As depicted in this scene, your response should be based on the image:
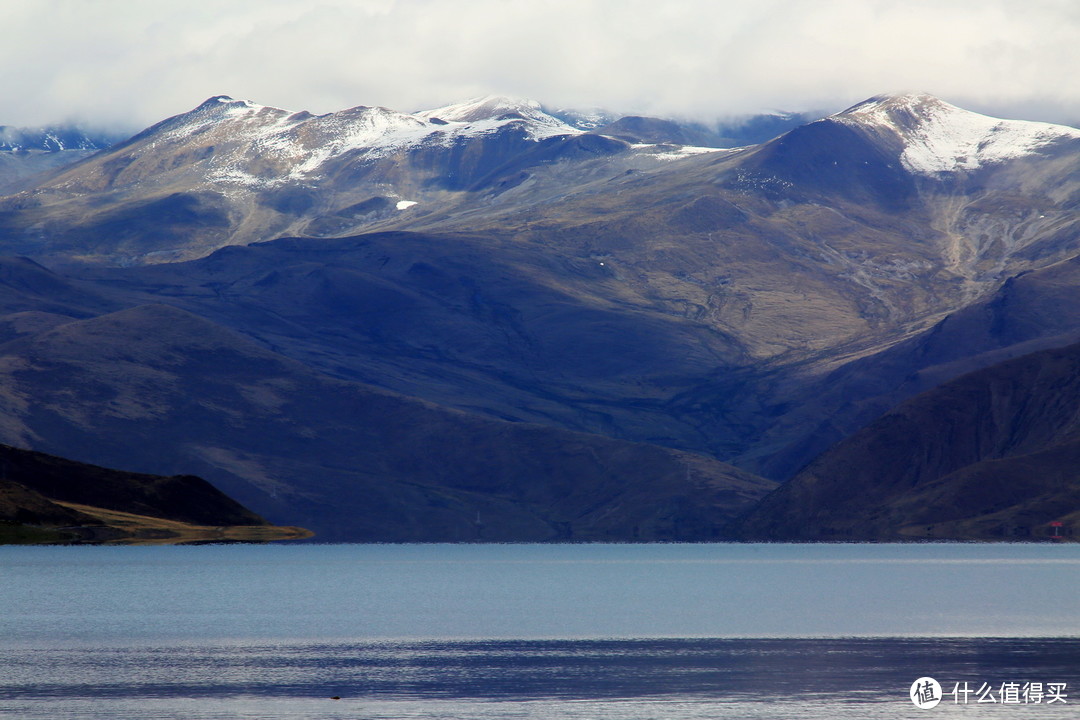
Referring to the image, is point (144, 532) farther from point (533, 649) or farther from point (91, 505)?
point (533, 649)

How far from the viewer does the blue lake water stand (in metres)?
62.9

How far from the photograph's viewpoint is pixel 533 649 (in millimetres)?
84812

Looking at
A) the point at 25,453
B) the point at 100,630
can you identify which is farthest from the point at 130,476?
the point at 100,630

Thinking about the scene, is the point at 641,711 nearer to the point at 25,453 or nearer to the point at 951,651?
the point at 951,651

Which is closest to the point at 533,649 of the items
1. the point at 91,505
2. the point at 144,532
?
the point at 144,532

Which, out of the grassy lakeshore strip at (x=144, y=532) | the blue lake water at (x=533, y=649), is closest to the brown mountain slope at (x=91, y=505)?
the grassy lakeshore strip at (x=144, y=532)

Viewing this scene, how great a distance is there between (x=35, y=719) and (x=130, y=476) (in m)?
141

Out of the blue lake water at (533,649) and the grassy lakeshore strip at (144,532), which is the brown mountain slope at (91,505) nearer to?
the grassy lakeshore strip at (144,532)

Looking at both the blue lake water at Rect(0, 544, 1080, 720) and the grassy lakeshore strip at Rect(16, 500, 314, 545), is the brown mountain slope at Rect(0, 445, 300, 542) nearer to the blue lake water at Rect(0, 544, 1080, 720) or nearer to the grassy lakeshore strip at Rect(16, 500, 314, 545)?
the grassy lakeshore strip at Rect(16, 500, 314, 545)

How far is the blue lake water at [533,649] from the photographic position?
6288 centimetres

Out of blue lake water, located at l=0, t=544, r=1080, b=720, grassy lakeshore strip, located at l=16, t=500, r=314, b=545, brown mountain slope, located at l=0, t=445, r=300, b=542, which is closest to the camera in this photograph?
blue lake water, located at l=0, t=544, r=1080, b=720

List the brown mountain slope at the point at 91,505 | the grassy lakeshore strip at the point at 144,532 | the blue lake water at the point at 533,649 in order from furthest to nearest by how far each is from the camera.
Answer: the grassy lakeshore strip at the point at 144,532, the brown mountain slope at the point at 91,505, the blue lake water at the point at 533,649

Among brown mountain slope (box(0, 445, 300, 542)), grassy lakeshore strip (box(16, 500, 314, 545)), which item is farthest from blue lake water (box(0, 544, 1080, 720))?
grassy lakeshore strip (box(16, 500, 314, 545))

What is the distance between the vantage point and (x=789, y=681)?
228 ft
